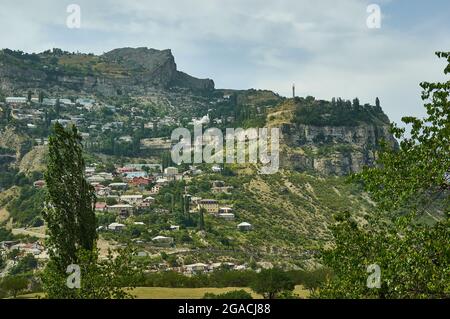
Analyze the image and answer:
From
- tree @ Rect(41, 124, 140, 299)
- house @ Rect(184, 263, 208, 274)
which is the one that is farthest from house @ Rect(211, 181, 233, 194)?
tree @ Rect(41, 124, 140, 299)

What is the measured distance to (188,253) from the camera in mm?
104562

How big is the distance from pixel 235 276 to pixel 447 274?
5665cm

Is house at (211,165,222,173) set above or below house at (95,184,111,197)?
above

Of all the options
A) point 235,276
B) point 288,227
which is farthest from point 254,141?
point 235,276

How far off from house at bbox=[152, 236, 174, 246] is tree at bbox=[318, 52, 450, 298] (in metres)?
97.6

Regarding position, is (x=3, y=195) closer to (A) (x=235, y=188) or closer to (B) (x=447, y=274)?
(A) (x=235, y=188)

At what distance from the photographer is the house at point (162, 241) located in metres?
109

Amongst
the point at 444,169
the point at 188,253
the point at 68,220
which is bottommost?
the point at 188,253

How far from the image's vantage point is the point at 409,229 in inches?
498

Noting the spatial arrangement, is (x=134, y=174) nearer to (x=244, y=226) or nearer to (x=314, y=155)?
(x=314, y=155)

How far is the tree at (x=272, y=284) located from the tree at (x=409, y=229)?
134 ft

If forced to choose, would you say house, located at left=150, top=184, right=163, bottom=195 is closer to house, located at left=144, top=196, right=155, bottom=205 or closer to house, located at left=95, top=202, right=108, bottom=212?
house, located at left=144, top=196, right=155, bottom=205

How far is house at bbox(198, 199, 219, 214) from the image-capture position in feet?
456
